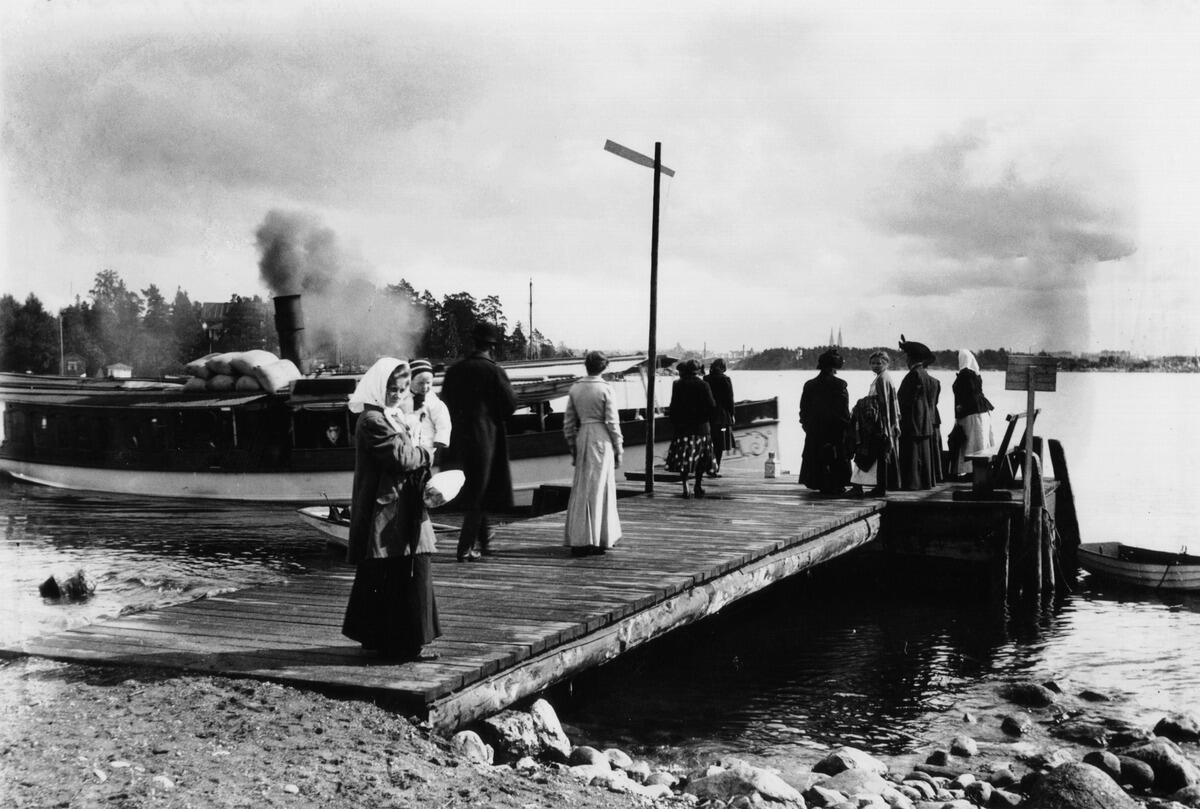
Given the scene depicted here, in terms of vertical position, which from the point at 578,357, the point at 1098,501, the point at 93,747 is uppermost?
the point at 578,357

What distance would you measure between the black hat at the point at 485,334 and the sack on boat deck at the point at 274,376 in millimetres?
20306

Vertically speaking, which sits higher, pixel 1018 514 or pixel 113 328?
pixel 113 328

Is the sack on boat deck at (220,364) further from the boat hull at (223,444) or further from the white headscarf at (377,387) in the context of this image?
the white headscarf at (377,387)

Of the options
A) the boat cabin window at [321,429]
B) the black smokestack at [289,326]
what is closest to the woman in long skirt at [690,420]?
the boat cabin window at [321,429]

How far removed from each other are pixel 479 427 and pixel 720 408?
28.4 ft

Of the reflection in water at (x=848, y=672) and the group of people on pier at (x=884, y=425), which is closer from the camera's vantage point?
the reflection in water at (x=848, y=672)

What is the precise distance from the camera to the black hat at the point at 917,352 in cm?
1353

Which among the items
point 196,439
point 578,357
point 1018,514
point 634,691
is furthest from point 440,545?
point 196,439

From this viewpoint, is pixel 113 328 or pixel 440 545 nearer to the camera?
pixel 440 545

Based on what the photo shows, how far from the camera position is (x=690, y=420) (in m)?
12.8

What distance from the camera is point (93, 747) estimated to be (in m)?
4.51

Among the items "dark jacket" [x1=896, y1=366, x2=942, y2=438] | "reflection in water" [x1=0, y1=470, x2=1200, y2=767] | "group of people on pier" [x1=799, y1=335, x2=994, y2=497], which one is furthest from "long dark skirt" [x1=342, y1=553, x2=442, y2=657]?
"dark jacket" [x1=896, y1=366, x2=942, y2=438]

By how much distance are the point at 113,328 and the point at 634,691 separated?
89.0m

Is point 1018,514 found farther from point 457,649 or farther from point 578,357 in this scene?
point 578,357
